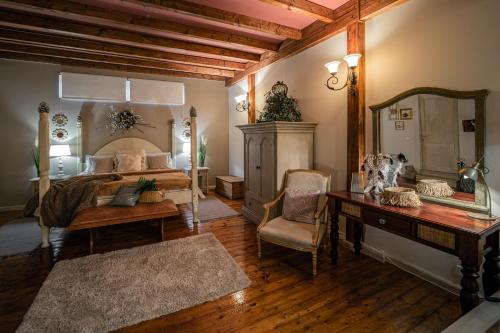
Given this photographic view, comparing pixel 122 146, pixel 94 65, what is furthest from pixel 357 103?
pixel 94 65

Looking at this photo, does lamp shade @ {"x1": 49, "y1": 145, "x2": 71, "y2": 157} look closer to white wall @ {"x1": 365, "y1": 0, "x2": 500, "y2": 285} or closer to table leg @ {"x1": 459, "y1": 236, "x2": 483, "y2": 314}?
white wall @ {"x1": 365, "y1": 0, "x2": 500, "y2": 285}

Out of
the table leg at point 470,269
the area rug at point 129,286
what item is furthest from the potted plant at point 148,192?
the table leg at point 470,269

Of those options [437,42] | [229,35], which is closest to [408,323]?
[437,42]

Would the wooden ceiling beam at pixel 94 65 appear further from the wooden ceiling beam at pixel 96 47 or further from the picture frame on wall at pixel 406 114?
the picture frame on wall at pixel 406 114

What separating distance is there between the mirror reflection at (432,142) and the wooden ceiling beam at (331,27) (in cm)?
108

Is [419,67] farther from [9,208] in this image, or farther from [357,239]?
[9,208]

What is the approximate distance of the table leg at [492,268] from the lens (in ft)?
5.98

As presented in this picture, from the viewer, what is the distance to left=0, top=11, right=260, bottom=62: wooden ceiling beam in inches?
132

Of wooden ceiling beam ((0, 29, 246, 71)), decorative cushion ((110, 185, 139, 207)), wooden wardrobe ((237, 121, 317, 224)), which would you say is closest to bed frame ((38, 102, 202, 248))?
decorative cushion ((110, 185, 139, 207))

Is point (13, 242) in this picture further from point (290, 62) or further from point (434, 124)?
point (434, 124)

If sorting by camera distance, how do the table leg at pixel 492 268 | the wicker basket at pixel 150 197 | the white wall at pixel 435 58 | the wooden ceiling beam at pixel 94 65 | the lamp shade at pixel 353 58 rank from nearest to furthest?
the table leg at pixel 492 268
the white wall at pixel 435 58
the lamp shade at pixel 353 58
the wicker basket at pixel 150 197
the wooden ceiling beam at pixel 94 65

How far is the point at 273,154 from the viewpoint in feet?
11.5

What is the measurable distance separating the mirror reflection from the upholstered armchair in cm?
80

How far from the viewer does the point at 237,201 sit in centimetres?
542
